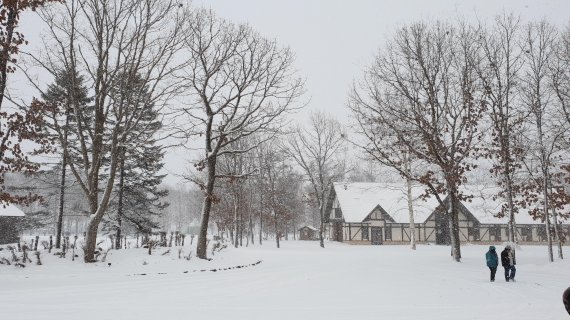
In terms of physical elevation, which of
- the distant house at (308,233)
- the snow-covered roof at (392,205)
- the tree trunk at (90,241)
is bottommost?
the distant house at (308,233)

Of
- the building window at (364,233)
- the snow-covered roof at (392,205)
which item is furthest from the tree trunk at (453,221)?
the building window at (364,233)

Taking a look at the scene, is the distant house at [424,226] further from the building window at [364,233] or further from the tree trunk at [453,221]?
the tree trunk at [453,221]

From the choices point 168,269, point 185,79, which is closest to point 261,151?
point 185,79

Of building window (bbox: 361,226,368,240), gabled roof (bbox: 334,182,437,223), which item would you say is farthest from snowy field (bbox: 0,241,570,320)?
building window (bbox: 361,226,368,240)

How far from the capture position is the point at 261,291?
11.6 meters

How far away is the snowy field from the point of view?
850cm

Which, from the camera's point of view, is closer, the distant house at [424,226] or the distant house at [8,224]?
the distant house at [8,224]

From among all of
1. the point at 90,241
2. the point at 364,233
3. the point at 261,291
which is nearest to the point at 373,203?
the point at 364,233

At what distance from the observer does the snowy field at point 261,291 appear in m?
8.50

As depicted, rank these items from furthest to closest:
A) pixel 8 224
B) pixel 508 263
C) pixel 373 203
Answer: pixel 373 203 < pixel 8 224 < pixel 508 263

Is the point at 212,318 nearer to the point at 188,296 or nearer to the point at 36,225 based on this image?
the point at 188,296

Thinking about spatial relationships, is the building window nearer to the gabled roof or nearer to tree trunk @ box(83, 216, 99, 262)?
the gabled roof

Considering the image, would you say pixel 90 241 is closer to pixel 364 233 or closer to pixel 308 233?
pixel 364 233

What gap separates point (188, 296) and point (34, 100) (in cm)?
783
